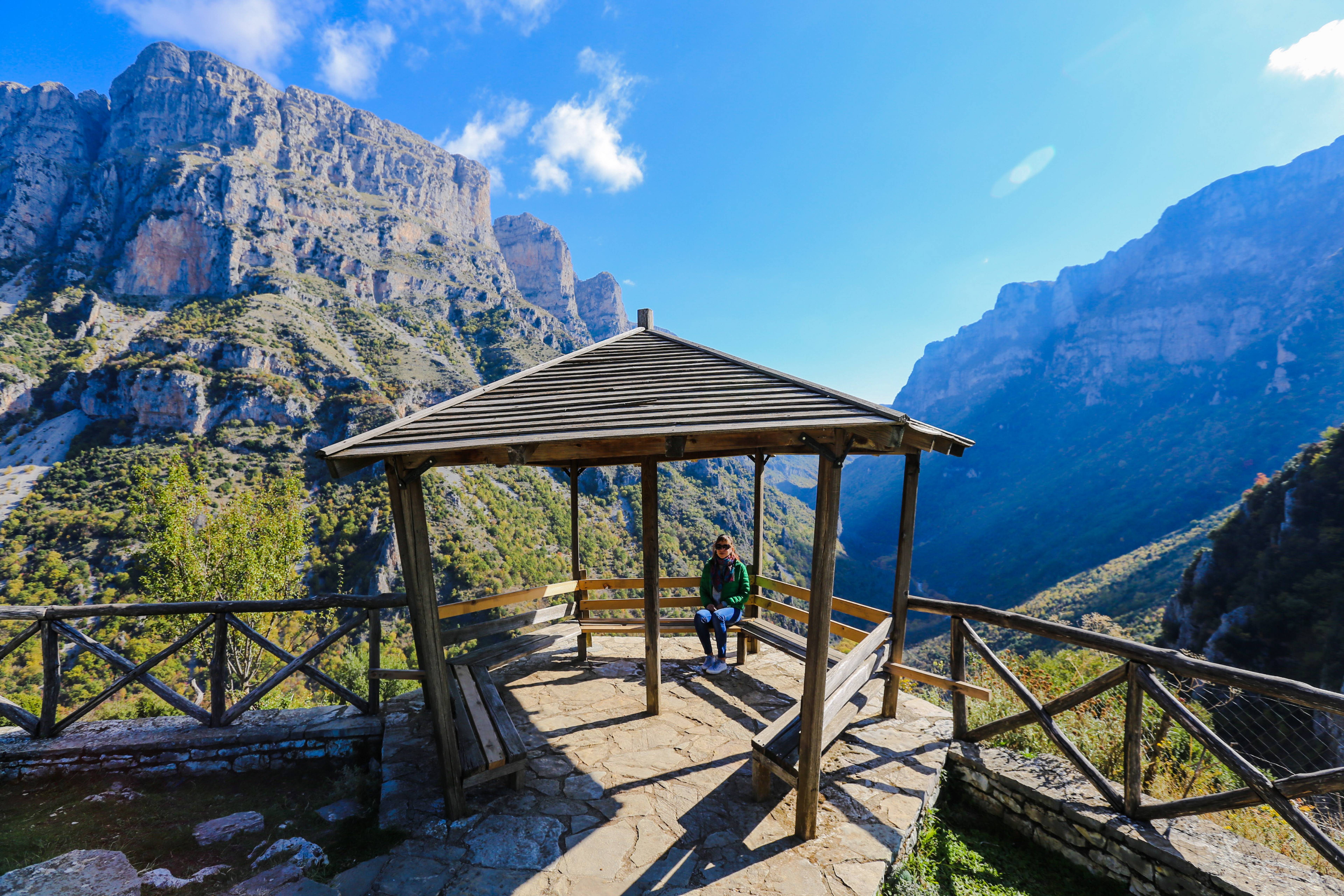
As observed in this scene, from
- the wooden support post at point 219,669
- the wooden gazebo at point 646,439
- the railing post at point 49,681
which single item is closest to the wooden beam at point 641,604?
the wooden gazebo at point 646,439

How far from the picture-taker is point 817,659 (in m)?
2.81

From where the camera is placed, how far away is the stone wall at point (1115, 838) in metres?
2.47

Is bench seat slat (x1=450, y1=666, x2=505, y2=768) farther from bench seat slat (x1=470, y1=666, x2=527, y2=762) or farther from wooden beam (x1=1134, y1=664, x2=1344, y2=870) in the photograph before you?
wooden beam (x1=1134, y1=664, x2=1344, y2=870)

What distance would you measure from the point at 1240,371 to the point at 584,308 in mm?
101900

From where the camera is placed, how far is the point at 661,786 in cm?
330

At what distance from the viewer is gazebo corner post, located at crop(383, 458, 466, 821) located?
9.48 feet

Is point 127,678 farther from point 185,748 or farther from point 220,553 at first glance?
point 220,553

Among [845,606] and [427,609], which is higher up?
[427,609]

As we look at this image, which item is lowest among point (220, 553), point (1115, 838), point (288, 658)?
point (1115, 838)

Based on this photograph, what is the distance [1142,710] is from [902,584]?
1.50 meters

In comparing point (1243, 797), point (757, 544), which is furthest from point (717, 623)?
point (1243, 797)

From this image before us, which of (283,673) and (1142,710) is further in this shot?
(283,673)

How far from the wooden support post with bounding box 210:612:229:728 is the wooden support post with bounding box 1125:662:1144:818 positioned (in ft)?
19.9

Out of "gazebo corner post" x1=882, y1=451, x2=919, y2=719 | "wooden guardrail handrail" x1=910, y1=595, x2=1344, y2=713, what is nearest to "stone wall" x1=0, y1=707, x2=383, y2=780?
"gazebo corner post" x1=882, y1=451, x2=919, y2=719
